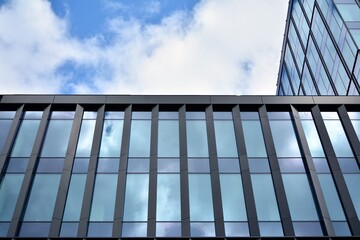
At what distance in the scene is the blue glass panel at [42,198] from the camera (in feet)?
66.2

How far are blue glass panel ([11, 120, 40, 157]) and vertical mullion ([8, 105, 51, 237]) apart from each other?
14.6 inches

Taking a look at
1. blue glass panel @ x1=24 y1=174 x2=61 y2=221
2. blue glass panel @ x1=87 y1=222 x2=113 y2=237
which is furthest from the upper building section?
blue glass panel @ x1=24 y1=174 x2=61 y2=221

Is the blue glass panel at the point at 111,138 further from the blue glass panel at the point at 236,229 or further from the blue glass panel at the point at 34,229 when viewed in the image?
the blue glass panel at the point at 236,229

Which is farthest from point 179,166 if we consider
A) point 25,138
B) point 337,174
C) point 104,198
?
point 25,138

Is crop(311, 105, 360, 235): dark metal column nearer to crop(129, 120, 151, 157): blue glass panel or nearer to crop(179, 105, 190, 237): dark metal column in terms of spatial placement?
crop(179, 105, 190, 237): dark metal column

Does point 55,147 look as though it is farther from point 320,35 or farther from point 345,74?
point 320,35

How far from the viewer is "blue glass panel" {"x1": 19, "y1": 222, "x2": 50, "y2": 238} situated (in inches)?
766

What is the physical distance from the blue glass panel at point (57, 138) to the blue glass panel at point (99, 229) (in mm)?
5058

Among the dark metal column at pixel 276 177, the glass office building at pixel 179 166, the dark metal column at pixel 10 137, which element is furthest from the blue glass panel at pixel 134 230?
the dark metal column at pixel 10 137

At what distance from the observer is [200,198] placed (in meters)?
21.0

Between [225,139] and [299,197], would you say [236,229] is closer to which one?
[299,197]

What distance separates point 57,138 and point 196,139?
822 centimetres

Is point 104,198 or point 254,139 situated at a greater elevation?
point 254,139

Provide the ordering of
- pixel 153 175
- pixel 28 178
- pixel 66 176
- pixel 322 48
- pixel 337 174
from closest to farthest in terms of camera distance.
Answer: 1. pixel 28 178
2. pixel 66 176
3. pixel 337 174
4. pixel 153 175
5. pixel 322 48
